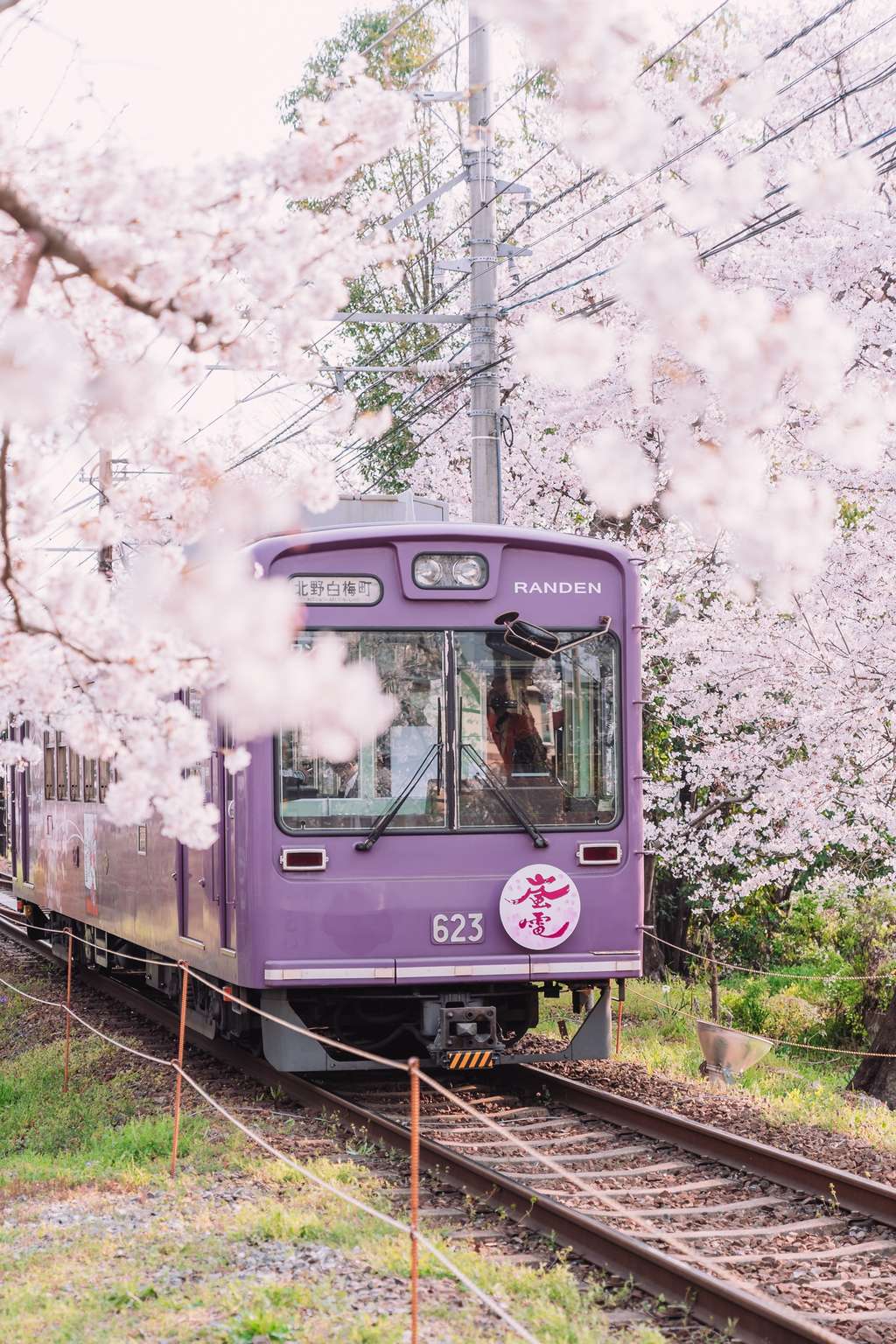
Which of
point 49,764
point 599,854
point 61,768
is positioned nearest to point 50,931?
point 61,768

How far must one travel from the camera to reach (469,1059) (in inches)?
330

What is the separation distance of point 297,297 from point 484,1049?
420 centimetres

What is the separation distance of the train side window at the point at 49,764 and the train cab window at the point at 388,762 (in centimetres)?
667

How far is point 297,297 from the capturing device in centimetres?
594

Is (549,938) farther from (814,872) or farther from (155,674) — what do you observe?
(814,872)

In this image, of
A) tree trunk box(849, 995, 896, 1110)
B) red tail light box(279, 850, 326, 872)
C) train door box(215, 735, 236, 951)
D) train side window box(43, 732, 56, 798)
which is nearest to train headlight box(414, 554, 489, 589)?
train door box(215, 735, 236, 951)

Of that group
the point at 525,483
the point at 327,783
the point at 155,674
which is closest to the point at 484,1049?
the point at 327,783

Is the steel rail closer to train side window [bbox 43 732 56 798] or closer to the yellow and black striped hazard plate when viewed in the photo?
the yellow and black striped hazard plate

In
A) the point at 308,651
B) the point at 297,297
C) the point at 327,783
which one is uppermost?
the point at 297,297

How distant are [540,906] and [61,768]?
22.6 ft

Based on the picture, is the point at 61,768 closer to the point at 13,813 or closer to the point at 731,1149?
the point at 13,813

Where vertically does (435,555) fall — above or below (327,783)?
above

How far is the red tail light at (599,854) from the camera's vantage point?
8625 millimetres

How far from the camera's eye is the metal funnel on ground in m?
10.0
